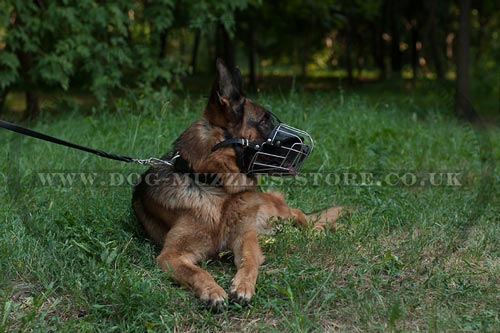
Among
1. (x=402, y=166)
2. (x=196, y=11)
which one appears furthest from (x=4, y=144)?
(x=402, y=166)

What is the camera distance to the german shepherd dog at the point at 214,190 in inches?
143

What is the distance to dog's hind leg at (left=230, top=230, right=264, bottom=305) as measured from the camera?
Answer: 3.14m

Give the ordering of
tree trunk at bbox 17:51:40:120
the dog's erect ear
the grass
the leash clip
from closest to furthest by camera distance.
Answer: the grass
the dog's erect ear
the leash clip
tree trunk at bbox 17:51:40:120

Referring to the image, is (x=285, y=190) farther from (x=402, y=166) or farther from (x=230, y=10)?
(x=230, y=10)

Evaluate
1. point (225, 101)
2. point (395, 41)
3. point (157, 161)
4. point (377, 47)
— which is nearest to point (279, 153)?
point (225, 101)

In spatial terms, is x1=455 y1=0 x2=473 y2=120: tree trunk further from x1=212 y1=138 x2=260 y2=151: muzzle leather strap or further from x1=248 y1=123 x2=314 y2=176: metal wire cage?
x1=212 y1=138 x2=260 y2=151: muzzle leather strap

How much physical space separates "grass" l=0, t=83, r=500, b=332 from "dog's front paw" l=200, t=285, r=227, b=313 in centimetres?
6

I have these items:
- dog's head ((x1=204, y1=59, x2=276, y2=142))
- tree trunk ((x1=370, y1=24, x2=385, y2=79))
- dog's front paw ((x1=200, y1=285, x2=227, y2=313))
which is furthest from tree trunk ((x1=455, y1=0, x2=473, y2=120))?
tree trunk ((x1=370, y1=24, x2=385, y2=79))

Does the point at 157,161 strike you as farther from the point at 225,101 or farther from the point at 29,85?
the point at 29,85

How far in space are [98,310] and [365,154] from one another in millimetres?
3780

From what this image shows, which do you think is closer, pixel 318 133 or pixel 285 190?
pixel 285 190

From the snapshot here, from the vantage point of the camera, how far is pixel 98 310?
10.0 ft

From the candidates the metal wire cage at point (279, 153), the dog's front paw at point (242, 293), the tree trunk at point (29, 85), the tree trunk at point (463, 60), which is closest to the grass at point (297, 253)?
the dog's front paw at point (242, 293)

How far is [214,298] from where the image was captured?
122 inches
